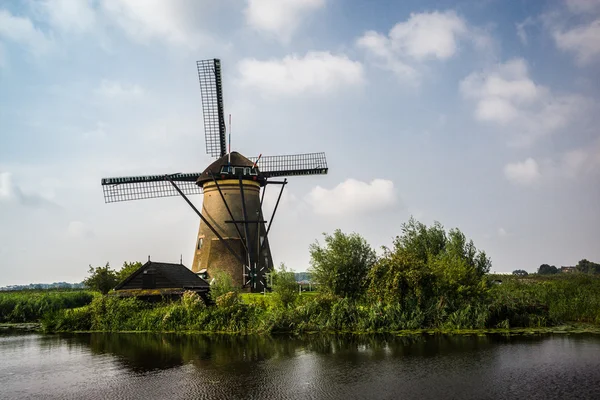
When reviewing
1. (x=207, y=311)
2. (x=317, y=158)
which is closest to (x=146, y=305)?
(x=207, y=311)

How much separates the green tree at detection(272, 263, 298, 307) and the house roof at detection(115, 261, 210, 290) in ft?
22.1

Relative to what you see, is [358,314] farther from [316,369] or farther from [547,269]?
[547,269]

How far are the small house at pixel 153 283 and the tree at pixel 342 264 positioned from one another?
8.14 meters

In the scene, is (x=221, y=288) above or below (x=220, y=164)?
below

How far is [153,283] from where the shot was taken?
A: 3056 cm

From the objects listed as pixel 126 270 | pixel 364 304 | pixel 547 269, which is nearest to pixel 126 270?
pixel 126 270

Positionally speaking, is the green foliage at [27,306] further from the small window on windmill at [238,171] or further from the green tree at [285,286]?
the green tree at [285,286]

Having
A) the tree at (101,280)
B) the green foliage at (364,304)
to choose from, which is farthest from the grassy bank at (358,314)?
the tree at (101,280)

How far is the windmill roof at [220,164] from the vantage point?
37625 mm

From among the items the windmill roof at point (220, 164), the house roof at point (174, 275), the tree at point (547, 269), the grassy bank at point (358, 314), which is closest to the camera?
the grassy bank at point (358, 314)

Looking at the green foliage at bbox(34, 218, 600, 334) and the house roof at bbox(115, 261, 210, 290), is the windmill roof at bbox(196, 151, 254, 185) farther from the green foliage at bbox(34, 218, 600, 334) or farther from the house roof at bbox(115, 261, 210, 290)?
the green foliage at bbox(34, 218, 600, 334)

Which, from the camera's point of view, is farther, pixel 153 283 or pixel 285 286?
pixel 153 283

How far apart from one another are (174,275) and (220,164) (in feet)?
32.5

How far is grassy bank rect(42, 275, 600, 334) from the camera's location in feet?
78.8
